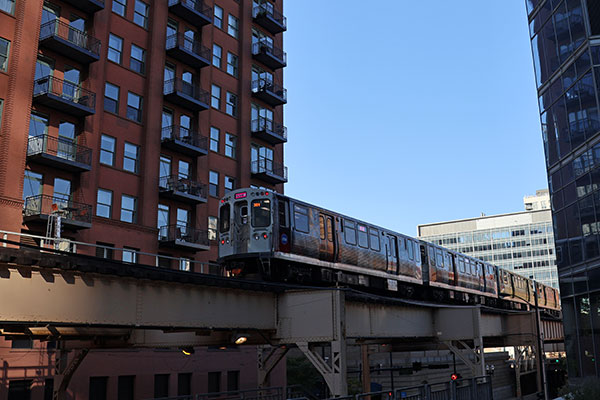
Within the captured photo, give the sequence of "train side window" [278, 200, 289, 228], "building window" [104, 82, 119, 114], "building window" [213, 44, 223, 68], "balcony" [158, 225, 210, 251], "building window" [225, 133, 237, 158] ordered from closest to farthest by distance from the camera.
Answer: "train side window" [278, 200, 289, 228]
"building window" [104, 82, 119, 114]
"balcony" [158, 225, 210, 251]
"building window" [225, 133, 237, 158]
"building window" [213, 44, 223, 68]

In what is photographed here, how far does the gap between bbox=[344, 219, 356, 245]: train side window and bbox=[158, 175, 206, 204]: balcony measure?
15794 mm

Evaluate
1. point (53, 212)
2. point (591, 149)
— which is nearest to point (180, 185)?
point (53, 212)

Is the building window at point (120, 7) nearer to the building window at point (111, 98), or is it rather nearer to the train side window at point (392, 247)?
the building window at point (111, 98)

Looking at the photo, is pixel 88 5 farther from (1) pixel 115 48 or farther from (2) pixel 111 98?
(2) pixel 111 98

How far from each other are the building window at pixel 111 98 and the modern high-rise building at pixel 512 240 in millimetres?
142170

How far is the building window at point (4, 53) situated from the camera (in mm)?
32781

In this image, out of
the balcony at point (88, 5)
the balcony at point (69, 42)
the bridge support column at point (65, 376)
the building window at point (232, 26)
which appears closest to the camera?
the bridge support column at point (65, 376)

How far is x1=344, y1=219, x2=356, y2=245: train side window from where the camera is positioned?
95.1ft

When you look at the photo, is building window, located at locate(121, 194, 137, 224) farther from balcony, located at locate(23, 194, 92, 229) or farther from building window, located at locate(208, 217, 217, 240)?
building window, located at locate(208, 217, 217, 240)

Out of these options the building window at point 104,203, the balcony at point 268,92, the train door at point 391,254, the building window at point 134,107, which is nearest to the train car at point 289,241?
the train door at point 391,254

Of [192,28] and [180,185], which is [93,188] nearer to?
[180,185]

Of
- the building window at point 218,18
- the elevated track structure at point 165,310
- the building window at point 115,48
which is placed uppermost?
the building window at point 218,18

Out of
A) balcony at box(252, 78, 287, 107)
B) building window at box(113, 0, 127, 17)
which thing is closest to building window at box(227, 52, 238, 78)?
balcony at box(252, 78, 287, 107)

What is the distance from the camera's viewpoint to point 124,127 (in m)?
39.9
